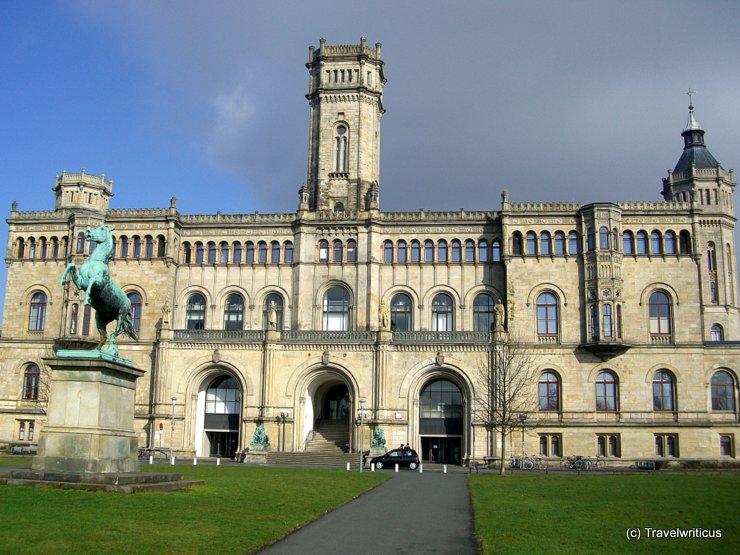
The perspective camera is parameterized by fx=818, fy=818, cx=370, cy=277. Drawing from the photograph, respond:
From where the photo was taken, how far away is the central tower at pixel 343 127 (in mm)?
71812

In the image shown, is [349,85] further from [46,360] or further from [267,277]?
[46,360]

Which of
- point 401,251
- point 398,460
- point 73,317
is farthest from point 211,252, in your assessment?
point 398,460

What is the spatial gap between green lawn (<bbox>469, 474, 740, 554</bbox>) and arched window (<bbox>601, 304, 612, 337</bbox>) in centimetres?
2255

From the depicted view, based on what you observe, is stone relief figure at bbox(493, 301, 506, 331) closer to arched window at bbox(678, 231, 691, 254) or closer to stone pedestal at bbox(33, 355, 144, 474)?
arched window at bbox(678, 231, 691, 254)

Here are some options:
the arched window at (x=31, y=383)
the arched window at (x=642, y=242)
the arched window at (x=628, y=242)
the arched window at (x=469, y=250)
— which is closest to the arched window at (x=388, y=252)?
the arched window at (x=469, y=250)

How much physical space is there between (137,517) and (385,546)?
6.55 m

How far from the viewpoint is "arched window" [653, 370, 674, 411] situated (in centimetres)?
6244

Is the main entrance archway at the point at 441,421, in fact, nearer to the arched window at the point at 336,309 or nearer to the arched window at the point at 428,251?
the arched window at the point at 336,309

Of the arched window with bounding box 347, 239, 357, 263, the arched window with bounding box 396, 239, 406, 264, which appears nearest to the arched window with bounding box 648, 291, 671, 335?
the arched window with bounding box 396, 239, 406, 264

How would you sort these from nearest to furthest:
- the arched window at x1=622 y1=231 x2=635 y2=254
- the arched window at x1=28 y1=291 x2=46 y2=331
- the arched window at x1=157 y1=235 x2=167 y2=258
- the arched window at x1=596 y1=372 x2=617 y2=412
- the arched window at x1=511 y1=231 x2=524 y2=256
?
the arched window at x1=596 y1=372 x2=617 y2=412 → the arched window at x1=622 y1=231 x2=635 y2=254 → the arched window at x1=511 y1=231 x2=524 y2=256 → the arched window at x1=157 y1=235 x2=167 y2=258 → the arched window at x1=28 y1=291 x2=46 y2=331

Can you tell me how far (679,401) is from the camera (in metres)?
62.0

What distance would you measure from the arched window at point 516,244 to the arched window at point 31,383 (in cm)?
4097

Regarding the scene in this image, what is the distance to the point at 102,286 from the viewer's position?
94.5 ft

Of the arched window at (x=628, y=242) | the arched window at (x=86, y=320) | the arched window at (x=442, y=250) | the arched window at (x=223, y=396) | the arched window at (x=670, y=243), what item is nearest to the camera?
the arched window at (x=670, y=243)
